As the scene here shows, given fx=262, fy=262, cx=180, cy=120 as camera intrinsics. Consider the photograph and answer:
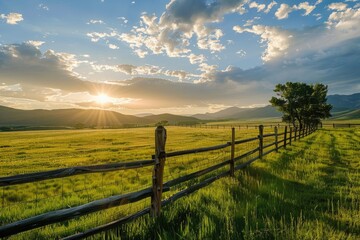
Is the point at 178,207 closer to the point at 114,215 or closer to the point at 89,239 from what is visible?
the point at 114,215

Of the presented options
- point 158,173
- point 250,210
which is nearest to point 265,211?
point 250,210

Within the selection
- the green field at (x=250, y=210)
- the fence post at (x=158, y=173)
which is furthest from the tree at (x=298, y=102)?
the fence post at (x=158, y=173)

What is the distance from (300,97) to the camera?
54062 mm

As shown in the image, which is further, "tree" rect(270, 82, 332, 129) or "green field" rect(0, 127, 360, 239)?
"tree" rect(270, 82, 332, 129)

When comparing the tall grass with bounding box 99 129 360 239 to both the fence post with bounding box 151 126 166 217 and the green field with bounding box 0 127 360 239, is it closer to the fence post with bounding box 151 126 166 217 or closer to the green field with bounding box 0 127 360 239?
the green field with bounding box 0 127 360 239

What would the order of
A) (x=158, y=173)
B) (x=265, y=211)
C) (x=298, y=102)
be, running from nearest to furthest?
(x=158, y=173) < (x=265, y=211) < (x=298, y=102)

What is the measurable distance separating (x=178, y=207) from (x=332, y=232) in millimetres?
2843

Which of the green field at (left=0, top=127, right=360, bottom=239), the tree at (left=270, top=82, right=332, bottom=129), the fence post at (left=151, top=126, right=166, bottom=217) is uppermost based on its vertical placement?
the tree at (left=270, top=82, right=332, bottom=129)

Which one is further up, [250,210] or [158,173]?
[158,173]

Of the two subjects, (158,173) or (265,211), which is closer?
(158,173)

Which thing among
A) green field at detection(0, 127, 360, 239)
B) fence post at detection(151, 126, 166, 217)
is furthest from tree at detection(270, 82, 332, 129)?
fence post at detection(151, 126, 166, 217)

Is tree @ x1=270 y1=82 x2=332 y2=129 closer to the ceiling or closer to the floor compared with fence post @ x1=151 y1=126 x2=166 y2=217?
closer to the ceiling

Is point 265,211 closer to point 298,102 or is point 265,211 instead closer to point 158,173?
point 158,173

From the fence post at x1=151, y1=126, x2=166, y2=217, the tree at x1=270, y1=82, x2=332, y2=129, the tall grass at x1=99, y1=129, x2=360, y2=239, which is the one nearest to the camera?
the tall grass at x1=99, y1=129, x2=360, y2=239
